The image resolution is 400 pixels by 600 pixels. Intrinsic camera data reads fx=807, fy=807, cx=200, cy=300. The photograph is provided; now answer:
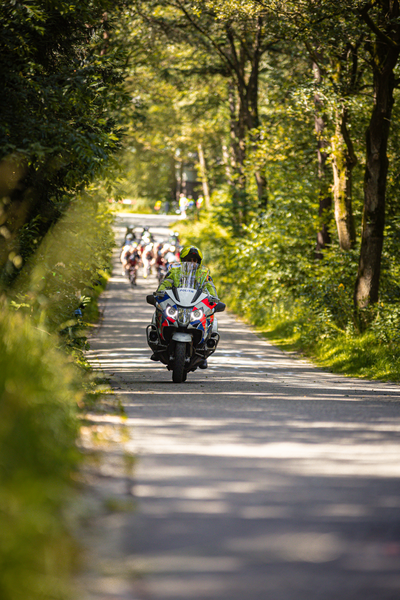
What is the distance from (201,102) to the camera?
37.6 metres

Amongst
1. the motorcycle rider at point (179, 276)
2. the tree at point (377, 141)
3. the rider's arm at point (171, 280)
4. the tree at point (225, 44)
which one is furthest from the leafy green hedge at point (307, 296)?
the rider's arm at point (171, 280)

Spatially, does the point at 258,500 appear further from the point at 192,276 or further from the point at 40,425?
the point at 192,276

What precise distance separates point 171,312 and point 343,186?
35.2 ft

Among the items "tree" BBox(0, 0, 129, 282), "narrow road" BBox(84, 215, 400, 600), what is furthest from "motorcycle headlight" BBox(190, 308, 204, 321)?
"tree" BBox(0, 0, 129, 282)

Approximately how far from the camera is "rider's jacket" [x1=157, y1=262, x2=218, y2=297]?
38.0 ft

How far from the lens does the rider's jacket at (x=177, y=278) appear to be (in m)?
11.6

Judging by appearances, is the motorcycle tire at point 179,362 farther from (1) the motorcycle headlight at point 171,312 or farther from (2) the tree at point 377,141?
(2) the tree at point 377,141

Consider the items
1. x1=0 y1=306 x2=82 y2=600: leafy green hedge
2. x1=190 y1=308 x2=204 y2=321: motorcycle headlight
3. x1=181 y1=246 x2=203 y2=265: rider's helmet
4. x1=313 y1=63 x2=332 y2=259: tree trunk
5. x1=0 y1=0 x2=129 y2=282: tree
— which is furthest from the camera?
x1=313 y1=63 x2=332 y2=259: tree trunk

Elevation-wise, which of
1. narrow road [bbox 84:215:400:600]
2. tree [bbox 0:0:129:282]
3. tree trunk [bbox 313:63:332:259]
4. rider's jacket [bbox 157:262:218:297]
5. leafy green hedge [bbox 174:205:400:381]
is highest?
tree [bbox 0:0:129:282]

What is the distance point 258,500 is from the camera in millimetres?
4555

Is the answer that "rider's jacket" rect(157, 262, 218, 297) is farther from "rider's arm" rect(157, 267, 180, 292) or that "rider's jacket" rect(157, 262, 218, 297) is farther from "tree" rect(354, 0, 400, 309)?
"tree" rect(354, 0, 400, 309)

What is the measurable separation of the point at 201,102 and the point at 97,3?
2778 cm

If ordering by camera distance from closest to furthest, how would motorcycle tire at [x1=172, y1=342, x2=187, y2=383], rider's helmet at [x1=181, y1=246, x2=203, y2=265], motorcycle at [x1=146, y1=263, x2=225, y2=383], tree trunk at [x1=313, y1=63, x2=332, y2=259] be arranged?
motorcycle tire at [x1=172, y1=342, x2=187, y2=383] → motorcycle at [x1=146, y1=263, x2=225, y2=383] → rider's helmet at [x1=181, y1=246, x2=203, y2=265] → tree trunk at [x1=313, y1=63, x2=332, y2=259]

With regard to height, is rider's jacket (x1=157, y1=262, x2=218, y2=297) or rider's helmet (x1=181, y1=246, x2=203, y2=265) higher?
rider's helmet (x1=181, y1=246, x2=203, y2=265)
